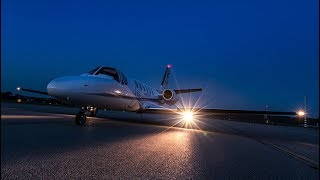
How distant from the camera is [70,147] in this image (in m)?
5.70

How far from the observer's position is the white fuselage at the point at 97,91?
11.1m

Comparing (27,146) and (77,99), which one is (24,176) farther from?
(77,99)

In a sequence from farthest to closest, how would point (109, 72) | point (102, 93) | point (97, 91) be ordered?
point (109, 72)
point (102, 93)
point (97, 91)

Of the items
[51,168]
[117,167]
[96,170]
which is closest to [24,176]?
[51,168]

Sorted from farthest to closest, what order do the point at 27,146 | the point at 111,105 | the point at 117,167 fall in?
1. the point at 111,105
2. the point at 27,146
3. the point at 117,167

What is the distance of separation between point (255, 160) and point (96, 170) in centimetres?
320

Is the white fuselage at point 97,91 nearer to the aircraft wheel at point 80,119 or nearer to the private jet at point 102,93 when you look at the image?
the private jet at point 102,93

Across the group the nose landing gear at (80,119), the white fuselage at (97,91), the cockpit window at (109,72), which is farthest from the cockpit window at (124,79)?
the nose landing gear at (80,119)

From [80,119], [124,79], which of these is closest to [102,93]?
[80,119]

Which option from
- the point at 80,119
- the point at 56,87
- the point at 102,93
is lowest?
the point at 80,119

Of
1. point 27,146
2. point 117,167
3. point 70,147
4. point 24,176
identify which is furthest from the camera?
point 70,147

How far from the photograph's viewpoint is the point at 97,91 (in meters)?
Answer: 12.7

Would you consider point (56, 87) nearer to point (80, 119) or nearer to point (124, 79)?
point (80, 119)

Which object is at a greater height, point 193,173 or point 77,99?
point 77,99
